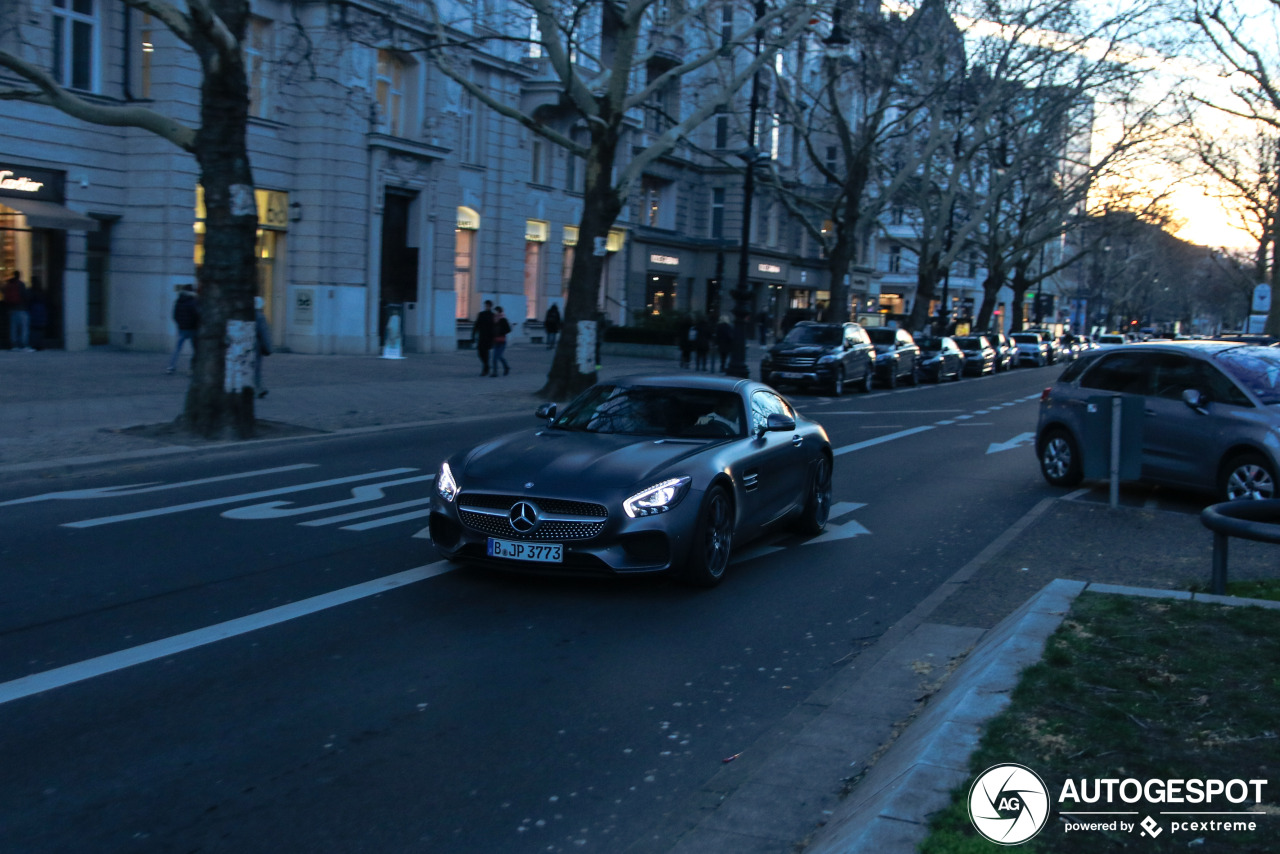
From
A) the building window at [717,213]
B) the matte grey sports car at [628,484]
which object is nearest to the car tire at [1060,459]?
the matte grey sports car at [628,484]

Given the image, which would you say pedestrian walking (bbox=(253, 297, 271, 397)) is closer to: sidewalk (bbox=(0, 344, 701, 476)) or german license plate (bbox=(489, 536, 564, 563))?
sidewalk (bbox=(0, 344, 701, 476))

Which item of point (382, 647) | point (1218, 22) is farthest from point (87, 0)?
point (1218, 22)

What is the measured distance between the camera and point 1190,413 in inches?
473

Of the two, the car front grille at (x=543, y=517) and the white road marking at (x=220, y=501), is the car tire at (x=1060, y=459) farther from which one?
the car front grille at (x=543, y=517)

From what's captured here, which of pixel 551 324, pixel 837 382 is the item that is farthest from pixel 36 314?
pixel 837 382

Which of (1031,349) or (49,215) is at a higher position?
(49,215)

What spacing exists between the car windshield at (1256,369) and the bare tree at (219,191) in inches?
435

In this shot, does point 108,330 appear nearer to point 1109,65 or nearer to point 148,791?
point 148,791

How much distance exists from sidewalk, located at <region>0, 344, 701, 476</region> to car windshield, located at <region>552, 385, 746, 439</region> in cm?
641

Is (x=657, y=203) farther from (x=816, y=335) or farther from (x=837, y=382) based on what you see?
(x=837, y=382)

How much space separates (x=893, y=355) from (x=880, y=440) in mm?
14792

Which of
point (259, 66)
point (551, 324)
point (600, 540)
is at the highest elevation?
point (259, 66)

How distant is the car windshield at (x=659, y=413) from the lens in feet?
28.1

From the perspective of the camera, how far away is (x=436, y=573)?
314 inches
